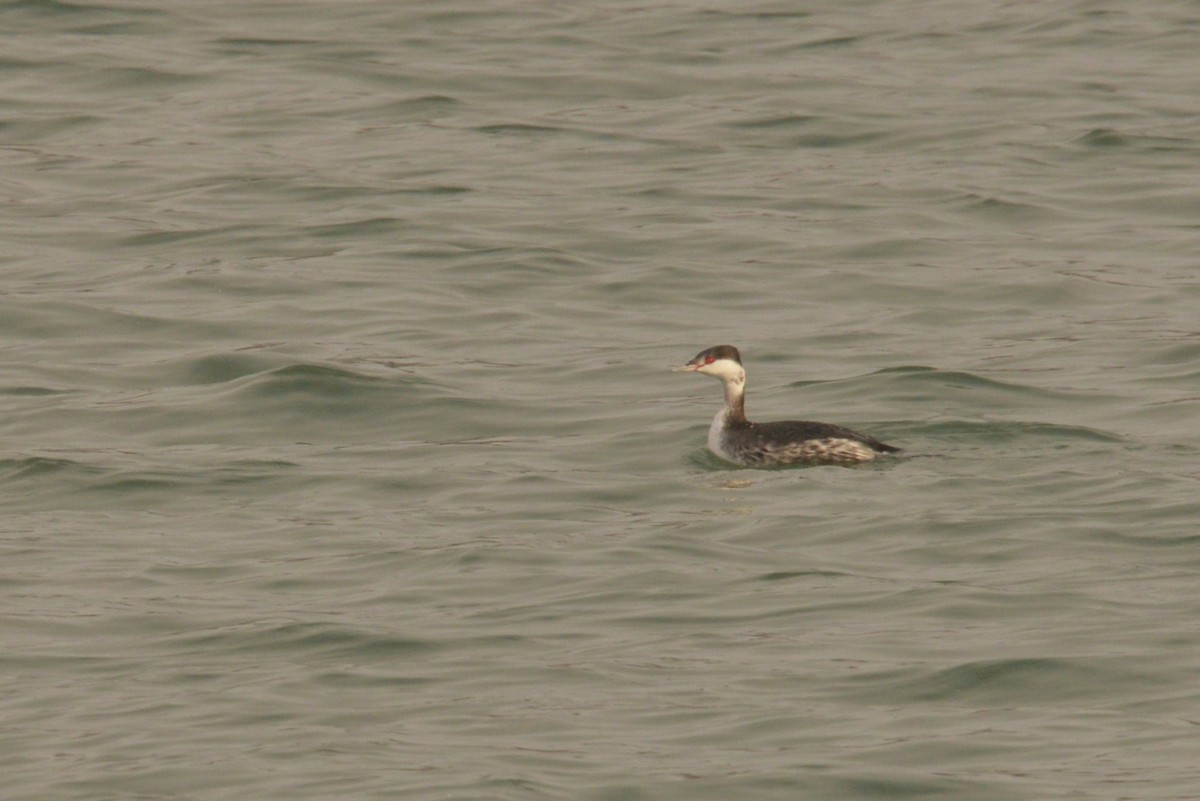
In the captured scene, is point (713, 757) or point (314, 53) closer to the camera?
point (713, 757)

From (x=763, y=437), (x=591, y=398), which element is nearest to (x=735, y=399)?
(x=763, y=437)

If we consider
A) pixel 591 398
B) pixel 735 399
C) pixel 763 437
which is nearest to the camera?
pixel 763 437

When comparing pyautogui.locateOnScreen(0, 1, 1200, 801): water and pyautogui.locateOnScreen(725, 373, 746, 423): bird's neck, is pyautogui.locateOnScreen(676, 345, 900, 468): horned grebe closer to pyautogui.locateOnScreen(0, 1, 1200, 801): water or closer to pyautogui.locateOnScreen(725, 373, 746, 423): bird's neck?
pyautogui.locateOnScreen(725, 373, 746, 423): bird's neck

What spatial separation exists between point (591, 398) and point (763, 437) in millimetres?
1736

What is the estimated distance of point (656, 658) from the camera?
1055 centimetres

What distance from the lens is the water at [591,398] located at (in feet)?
32.0

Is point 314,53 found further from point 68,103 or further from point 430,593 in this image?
point 430,593

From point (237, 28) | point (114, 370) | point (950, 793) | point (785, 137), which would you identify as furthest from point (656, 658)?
point (237, 28)

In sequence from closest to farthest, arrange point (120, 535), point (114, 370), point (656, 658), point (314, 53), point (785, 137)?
point (656, 658)
point (120, 535)
point (114, 370)
point (785, 137)
point (314, 53)

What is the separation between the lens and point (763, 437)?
14.6 m

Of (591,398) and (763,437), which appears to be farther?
(591,398)

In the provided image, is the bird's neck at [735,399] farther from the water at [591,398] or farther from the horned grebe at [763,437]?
the water at [591,398]

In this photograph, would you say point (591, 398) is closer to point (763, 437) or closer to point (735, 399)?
point (735, 399)

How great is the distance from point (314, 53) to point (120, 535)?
542 inches
